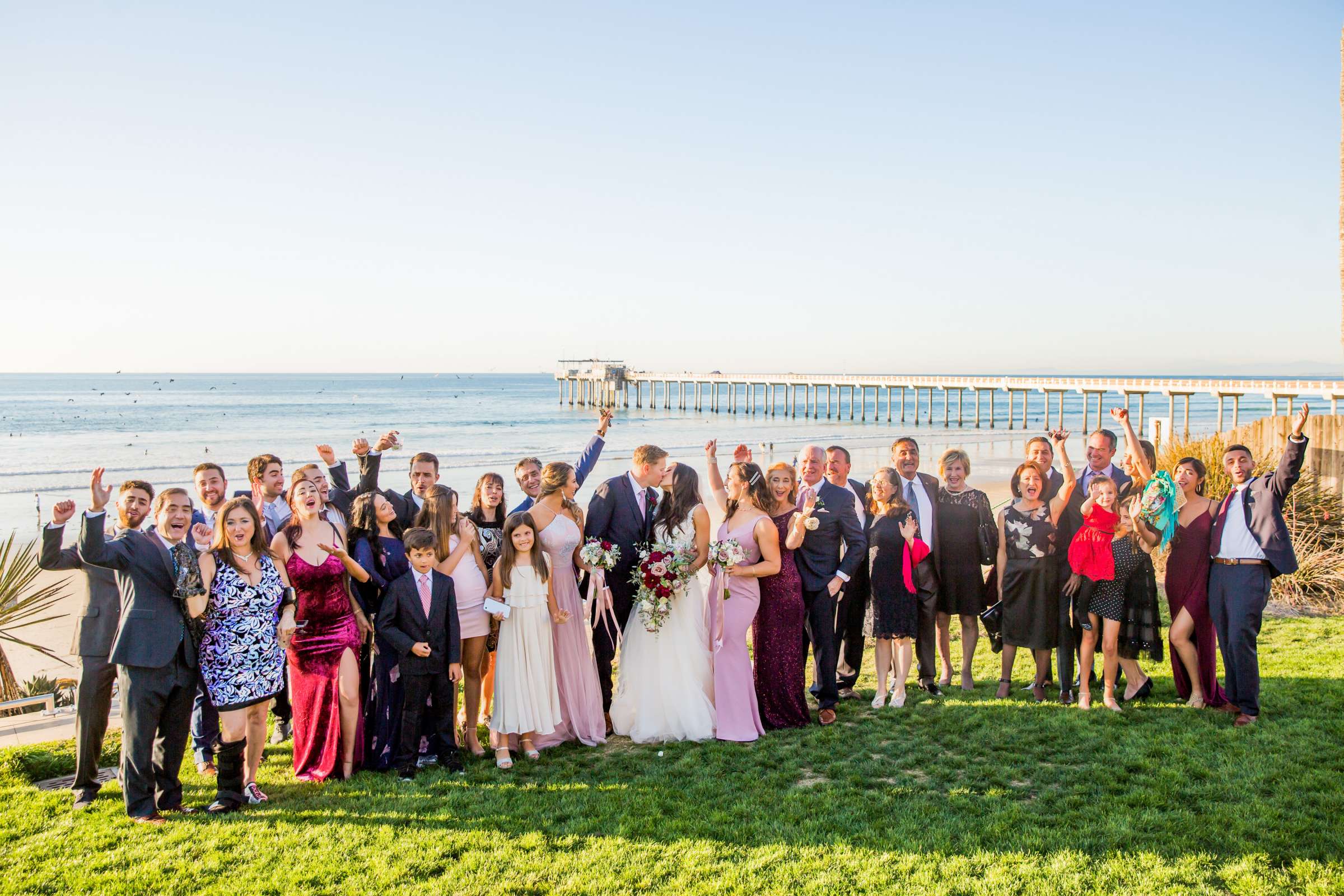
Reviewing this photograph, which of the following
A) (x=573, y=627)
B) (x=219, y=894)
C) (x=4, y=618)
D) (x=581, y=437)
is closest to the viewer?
(x=219, y=894)

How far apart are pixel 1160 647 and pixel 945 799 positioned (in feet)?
8.23

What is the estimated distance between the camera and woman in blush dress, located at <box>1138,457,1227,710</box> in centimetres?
657

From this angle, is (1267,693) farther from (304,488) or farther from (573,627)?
(304,488)

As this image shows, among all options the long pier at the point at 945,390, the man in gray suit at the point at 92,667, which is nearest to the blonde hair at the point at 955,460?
the man in gray suit at the point at 92,667

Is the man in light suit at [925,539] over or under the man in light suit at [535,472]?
under

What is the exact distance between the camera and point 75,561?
5.28 m

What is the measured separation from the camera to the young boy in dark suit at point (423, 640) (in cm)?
584

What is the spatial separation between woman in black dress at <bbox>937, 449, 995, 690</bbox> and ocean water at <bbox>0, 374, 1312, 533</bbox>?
47.7 feet

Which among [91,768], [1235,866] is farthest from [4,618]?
[1235,866]

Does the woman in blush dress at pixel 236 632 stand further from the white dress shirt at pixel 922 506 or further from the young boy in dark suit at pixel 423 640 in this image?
the white dress shirt at pixel 922 506

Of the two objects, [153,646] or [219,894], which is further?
[153,646]

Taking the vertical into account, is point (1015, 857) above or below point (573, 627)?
below

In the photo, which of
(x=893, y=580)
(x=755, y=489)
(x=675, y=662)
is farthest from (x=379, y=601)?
(x=893, y=580)

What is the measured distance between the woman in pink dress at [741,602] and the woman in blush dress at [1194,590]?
10.0 feet
